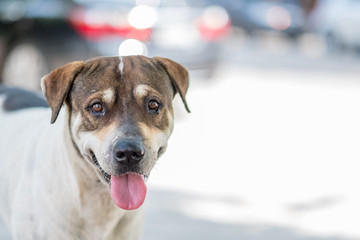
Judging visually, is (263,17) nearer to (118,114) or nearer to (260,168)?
(260,168)

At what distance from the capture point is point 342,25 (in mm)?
20516

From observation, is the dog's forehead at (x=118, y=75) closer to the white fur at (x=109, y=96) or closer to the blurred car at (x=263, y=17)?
the white fur at (x=109, y=96)

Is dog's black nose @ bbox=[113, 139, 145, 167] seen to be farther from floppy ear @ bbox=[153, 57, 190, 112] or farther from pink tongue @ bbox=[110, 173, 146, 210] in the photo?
floppy ear @ bbox=[153, 57, 190, 112]

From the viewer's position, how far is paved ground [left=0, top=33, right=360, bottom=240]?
5.97m

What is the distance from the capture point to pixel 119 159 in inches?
140

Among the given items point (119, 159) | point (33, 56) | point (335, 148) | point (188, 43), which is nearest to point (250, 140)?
point (335, 148)

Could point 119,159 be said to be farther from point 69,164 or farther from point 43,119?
point 43,119

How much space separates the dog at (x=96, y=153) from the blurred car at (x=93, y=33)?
475 cm

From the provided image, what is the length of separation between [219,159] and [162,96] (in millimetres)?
4068

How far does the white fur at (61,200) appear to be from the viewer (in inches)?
148

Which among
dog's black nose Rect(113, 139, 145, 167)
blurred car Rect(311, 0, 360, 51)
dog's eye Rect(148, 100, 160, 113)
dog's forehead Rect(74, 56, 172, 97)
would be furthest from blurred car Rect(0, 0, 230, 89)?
blurred car Rect(311, 0, 360, 51)

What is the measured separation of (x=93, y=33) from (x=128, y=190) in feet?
18.0

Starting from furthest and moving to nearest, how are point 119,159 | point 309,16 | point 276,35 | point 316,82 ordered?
point 309,16
point 276,35
point 316,82
point 119,159

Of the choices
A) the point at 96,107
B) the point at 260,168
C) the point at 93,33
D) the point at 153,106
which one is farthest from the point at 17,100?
the point at 93,33
